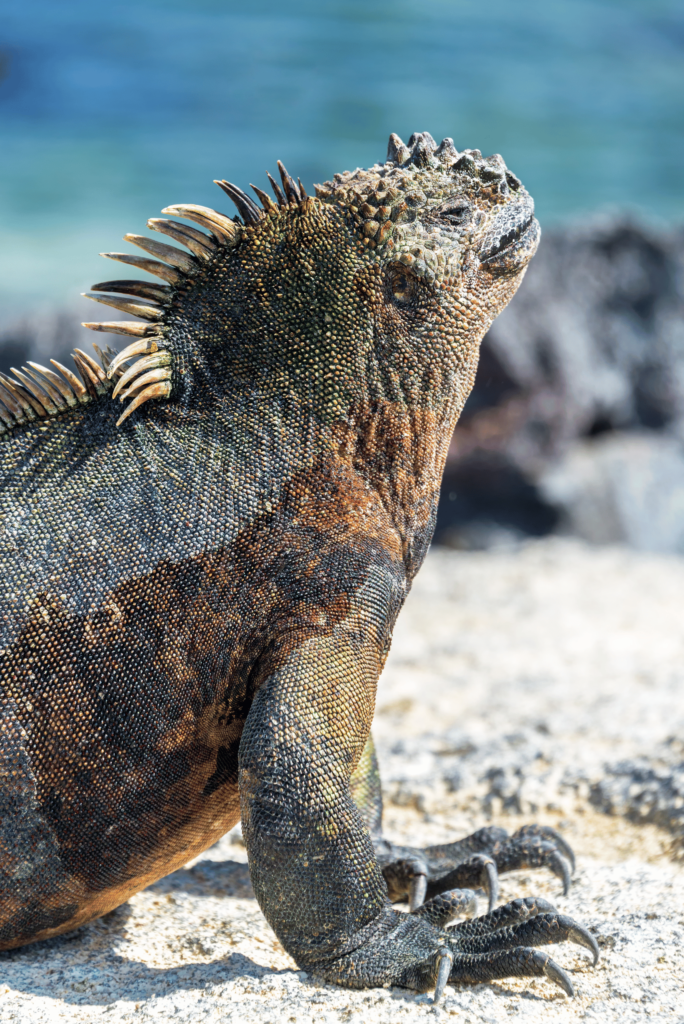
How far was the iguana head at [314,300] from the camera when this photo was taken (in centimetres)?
243

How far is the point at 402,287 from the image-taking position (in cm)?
Answer: 256

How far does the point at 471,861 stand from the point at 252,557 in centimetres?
126

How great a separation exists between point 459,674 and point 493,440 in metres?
3.95

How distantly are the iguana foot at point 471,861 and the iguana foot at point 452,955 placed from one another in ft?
1.56

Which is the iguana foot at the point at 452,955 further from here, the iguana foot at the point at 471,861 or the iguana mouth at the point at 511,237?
the iguana mouth at the point at 511,237

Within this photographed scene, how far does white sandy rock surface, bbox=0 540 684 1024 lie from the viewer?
2047mm

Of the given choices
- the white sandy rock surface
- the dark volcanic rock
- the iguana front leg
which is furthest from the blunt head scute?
the dark volcanic rock

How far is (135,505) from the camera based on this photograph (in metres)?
2.27

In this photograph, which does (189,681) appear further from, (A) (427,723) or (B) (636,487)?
(B) (636,487)

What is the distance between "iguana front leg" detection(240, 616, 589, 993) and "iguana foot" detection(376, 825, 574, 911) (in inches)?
21.3

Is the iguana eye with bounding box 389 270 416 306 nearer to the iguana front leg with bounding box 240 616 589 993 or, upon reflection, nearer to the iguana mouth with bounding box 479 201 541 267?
the iguana mouth with bounding box 479 201 541 267

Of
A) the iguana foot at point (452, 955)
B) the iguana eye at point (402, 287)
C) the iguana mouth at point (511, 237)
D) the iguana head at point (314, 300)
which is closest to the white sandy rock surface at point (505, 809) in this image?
the iguana foot at point (452, 955)

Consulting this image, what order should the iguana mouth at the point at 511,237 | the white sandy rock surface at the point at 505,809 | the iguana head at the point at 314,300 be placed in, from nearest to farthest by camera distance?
1. the white sandy rock surface at the point at 505,809
2. the iguana head at the point at 314,300
3. the iguana mouth at the point at 511,237

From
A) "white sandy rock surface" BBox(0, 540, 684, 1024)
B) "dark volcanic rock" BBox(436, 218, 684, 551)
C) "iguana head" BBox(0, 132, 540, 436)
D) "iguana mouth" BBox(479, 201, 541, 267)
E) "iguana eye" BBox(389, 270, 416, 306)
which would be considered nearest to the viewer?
"white sandy rock surface" BBox(0, 540, 684, 1024)
